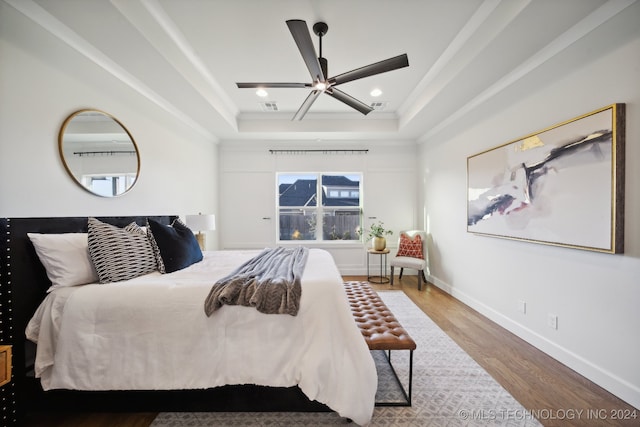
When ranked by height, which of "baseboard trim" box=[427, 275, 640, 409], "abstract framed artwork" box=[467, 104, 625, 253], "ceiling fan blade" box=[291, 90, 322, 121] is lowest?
"baseboard trim" box=[427, 275, 640, 409]

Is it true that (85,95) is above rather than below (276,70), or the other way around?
below

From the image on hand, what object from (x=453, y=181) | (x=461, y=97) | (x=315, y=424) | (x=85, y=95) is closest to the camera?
(x=315, y=424)

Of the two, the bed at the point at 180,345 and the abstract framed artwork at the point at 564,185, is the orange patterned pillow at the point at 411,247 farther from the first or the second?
the bed at the point at 180,345

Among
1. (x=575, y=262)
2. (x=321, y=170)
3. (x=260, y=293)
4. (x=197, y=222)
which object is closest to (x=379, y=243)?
(x=321, y=170)

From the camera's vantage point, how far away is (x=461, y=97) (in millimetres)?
2994

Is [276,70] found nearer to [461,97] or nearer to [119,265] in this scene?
[461,97]

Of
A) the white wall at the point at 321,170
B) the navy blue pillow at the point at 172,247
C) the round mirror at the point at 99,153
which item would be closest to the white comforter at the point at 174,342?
the navy blue pillow at the point at 172,247

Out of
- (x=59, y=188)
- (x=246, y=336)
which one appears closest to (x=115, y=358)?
(x=246, y=336)

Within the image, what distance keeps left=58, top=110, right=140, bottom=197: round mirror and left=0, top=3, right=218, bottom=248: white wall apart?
6cm

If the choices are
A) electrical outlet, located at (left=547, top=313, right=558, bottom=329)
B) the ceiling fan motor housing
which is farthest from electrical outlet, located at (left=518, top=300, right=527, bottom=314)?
the ceiling fan motor housing

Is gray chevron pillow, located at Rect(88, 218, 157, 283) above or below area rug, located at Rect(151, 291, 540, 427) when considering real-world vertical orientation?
above

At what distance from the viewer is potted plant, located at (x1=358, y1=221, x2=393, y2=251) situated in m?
4.38

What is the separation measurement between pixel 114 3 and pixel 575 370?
418 centimetres

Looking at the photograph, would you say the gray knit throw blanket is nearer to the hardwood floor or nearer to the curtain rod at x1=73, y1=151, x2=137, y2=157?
A: the hardwood floor
